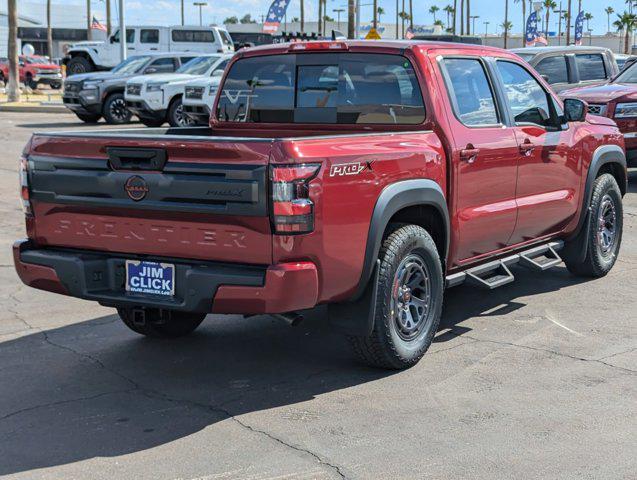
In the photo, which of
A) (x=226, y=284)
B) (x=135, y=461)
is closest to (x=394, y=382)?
(x=226, y=284)

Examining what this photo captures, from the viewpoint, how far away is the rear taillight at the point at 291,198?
4645mm

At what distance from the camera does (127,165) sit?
504 centimetres

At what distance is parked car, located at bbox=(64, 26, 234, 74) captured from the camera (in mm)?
33500

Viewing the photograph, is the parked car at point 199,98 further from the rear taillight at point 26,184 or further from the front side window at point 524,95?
the rear taillight at point 26,184

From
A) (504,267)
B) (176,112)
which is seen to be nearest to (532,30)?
(176,112)

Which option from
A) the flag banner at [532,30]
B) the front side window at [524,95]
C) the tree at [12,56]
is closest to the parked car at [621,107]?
the front side window at [524,95]

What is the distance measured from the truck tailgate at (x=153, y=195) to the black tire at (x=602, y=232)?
158 inches

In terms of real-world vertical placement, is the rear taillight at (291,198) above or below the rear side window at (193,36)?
below

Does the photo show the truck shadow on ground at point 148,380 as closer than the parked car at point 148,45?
Yes

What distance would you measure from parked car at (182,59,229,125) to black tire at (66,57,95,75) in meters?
15.5

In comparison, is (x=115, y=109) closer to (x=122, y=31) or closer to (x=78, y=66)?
(x=122, y=31)

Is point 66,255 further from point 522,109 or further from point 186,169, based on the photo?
point 522,109

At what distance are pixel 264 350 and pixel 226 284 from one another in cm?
145

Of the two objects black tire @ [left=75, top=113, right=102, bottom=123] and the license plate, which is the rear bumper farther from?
black tire @ [left=75, top=113, right=102, bottom=123]
